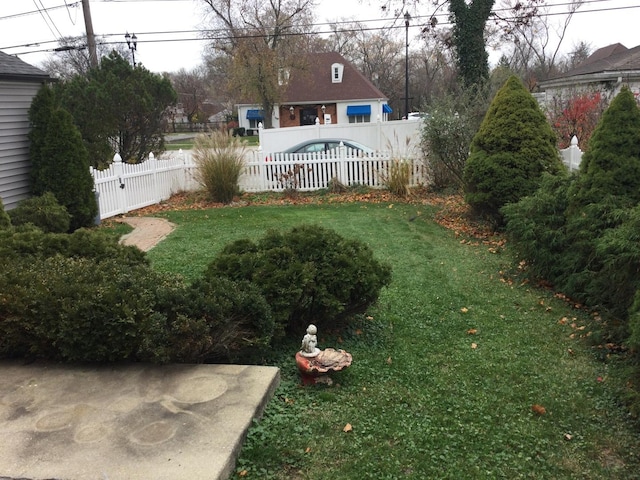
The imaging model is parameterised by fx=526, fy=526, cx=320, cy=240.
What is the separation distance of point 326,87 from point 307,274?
33000 mm

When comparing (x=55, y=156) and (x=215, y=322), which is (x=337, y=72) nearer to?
(x=55, y=156)

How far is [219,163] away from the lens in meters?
11.3

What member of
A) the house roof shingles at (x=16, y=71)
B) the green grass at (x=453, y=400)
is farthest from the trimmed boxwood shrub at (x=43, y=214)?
the green grass at (x=453, y=400)

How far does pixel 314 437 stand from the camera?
279cm

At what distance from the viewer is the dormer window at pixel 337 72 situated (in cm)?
3512

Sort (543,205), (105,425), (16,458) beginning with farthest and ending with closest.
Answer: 1. (543,205)
2. (105,425)
3. (16,458)

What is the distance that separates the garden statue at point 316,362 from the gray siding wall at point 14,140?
6918 mm

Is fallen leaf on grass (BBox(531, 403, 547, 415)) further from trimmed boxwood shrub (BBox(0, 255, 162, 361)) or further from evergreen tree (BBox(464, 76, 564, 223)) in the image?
evergreen tree (BBox(464, 76, 564, 223))

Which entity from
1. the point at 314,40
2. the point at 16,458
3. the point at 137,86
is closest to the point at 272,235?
the point at 16,458

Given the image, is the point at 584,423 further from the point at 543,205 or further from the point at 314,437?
the point at 543,205

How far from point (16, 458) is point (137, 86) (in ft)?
37.9

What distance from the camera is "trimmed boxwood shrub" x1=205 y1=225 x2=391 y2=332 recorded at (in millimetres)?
3885

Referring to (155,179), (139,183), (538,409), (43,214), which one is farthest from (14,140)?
(538,409)

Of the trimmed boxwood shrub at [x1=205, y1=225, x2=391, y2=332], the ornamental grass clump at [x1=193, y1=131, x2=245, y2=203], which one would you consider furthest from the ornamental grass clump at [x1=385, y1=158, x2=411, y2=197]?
the trimmed boxwood shrub at [x1=205, y1=225, x2=391, y2=332]
